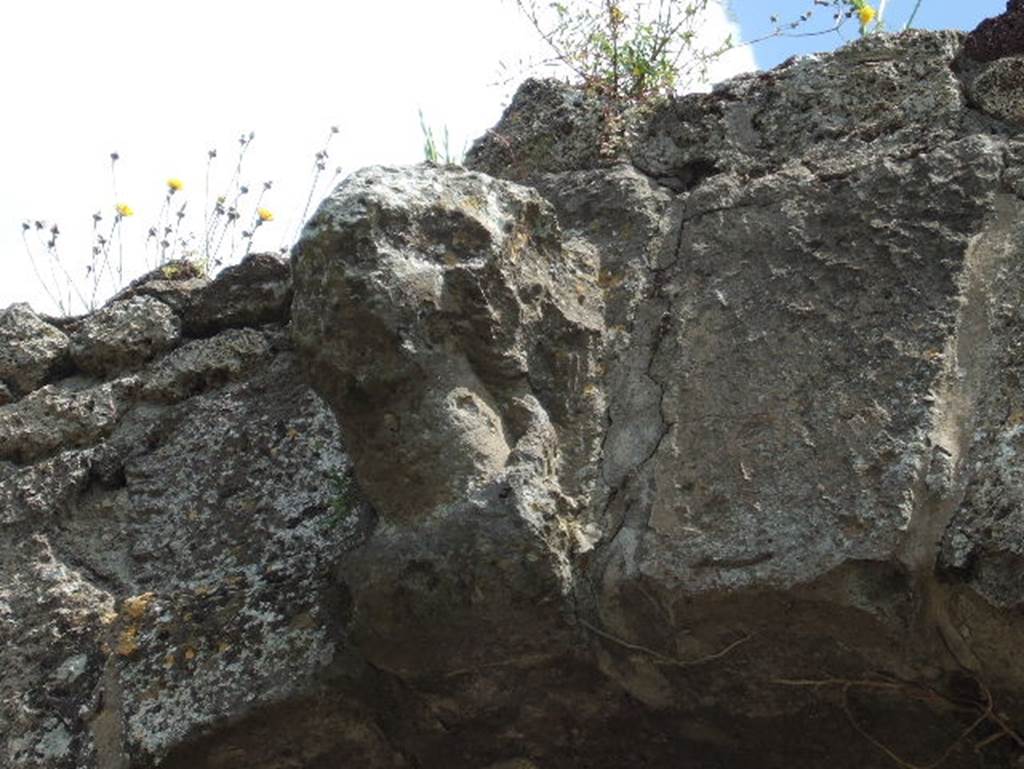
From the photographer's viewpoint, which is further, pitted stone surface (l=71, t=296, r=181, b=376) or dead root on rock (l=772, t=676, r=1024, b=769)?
pitted stone surface (l=71, t=296, r=181, b=376)

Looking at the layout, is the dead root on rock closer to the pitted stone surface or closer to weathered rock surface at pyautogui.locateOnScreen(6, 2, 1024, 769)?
weathered rock surface at pyautogui.locateOnScreen(6, 2, 1024, 769)

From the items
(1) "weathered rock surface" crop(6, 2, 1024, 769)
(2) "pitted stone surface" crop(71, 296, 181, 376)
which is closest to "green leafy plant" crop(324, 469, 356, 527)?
(1) "weathered rock surface" crop(6, 2, 1024, 769)

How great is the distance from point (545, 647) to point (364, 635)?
235 millimetres

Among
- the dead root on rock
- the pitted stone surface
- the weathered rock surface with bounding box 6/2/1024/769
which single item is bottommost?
the dead root on rock

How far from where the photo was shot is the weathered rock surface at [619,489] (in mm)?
2207

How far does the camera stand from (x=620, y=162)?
2758mm

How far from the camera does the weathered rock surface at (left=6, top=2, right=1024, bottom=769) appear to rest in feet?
7.24

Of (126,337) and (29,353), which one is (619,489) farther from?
(29,353)

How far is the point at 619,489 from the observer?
2.38 metres

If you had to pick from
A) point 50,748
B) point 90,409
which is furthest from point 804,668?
point 90,409

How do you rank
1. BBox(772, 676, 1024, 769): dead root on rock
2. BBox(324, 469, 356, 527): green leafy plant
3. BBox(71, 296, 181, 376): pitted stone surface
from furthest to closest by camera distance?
1. BBox(71, 296, 181, 376): pitted stone surface
2. BBox(324, 469, 356, 527): green leafy plant
3. BBox(772, 676, 1024, 769): dead root on rock

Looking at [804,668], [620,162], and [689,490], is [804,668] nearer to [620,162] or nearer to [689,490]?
[689,490]

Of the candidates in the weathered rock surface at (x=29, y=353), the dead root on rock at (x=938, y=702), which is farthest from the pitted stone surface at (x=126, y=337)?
the dead root on rock at (x=938, y=702)

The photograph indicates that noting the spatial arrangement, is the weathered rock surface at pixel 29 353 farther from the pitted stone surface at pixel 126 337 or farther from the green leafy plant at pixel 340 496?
the green leafy plant at pixel 340 496
